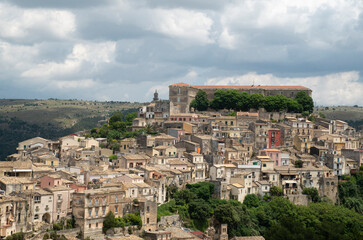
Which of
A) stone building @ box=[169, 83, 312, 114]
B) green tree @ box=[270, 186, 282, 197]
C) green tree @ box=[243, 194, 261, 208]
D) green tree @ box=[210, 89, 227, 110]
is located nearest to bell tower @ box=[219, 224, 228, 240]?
green tree @ box=[243, 194, 261, 208]

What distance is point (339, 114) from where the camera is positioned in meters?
175

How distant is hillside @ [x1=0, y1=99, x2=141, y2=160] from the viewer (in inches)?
5389

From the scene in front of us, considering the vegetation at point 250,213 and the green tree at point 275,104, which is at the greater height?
the green tree at point 275,104

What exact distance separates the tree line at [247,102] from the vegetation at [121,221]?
146 ft

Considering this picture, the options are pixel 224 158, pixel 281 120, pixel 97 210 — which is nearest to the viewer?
pixel 97 210

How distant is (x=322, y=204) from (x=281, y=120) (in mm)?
27708

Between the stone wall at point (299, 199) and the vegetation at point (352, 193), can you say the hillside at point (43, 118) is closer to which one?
the stone wall at point (299, 199)

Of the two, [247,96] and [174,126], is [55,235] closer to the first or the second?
[174,126]

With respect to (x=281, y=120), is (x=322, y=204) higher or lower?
lower

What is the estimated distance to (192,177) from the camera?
62.7 metres

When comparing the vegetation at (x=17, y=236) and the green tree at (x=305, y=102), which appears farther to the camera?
the green tree at (x=305, y=102)

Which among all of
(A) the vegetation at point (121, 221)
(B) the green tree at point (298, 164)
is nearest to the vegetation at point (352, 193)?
(B) the green tree at point (298, 164)

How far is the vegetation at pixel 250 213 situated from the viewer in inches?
2175

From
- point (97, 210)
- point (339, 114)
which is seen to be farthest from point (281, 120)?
point (339, 114)
